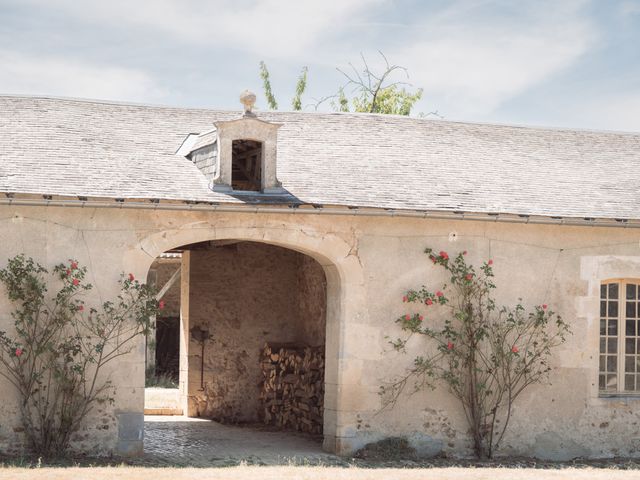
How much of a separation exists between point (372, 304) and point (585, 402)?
3357 mm

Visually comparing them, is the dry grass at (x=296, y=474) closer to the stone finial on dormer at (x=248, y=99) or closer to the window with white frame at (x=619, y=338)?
the window with white frame at (x=619, y=338)

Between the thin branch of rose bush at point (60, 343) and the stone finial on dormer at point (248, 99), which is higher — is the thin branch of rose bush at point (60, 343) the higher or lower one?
the lower one

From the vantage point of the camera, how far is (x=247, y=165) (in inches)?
564

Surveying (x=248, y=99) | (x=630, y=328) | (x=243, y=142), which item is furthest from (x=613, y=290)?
(x=248, y=99)

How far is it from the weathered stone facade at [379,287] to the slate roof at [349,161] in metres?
0.34

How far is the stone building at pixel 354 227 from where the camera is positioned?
1235 cm

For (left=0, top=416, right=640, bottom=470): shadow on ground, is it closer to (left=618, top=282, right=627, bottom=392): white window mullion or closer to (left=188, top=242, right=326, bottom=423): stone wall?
(left=618, top=282, right=627, bottom=392): white window mullion

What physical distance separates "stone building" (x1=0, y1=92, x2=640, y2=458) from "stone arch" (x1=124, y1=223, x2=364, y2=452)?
0.02m

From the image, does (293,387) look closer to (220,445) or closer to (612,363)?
(220,445)

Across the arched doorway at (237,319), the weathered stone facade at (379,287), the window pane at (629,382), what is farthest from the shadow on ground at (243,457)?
the arched doorway at (237,319)

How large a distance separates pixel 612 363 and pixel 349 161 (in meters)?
4.73

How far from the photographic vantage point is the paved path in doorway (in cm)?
1259

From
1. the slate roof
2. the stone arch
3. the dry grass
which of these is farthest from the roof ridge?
the dry grass

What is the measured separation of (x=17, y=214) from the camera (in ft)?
39.7
